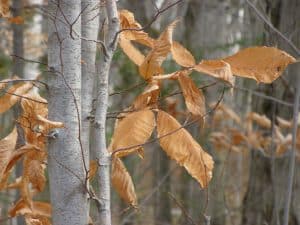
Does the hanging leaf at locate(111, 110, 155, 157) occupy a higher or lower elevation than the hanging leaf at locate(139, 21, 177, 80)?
lower

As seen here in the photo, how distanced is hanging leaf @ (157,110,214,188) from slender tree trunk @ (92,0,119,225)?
147 millimetres

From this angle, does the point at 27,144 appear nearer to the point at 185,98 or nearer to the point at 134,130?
the point at 134,130

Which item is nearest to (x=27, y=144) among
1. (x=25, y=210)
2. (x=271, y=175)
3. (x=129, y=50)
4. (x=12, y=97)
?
(x=12, y=97)

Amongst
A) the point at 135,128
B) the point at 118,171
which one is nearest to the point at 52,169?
the point at 118,171

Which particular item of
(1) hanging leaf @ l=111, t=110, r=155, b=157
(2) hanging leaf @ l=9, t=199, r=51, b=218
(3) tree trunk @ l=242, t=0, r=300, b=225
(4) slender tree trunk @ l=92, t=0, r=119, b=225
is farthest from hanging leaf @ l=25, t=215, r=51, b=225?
(3) tree trunk @ l=242, t=0, r=300, b=225

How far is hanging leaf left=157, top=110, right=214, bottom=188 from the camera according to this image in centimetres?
144

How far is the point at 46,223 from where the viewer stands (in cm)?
176

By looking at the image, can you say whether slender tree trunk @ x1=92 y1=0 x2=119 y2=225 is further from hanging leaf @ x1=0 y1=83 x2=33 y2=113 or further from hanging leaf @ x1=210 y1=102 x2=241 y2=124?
hanging leaf @ x1=210 y1=102 x2=241 y2=124

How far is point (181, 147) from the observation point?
1443mm

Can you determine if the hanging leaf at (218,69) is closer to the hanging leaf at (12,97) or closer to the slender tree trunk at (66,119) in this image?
the slender tree trunk at (66,119)

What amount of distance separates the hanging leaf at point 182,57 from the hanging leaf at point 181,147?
13 centimetres

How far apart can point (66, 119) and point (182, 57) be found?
1.12 feet

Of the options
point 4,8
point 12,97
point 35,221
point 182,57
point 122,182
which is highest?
point 4,8

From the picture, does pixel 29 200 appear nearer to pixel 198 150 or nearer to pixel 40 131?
pixel 40 131
